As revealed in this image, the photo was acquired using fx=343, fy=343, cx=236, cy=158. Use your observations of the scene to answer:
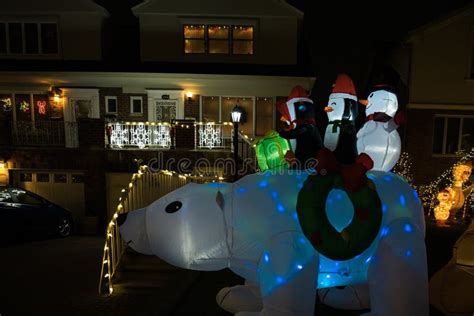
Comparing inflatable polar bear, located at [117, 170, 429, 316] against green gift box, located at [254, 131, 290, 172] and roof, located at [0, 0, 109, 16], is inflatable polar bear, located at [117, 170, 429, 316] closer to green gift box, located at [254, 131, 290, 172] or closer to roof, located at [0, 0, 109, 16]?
green gift box, located at [254, 131, 290, 172]

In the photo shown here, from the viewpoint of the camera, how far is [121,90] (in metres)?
12.9

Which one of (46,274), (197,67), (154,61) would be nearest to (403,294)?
(46,274)

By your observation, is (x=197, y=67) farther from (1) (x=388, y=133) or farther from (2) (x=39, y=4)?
→ (1) (x=388, y=133)

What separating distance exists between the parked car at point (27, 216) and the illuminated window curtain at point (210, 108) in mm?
5935

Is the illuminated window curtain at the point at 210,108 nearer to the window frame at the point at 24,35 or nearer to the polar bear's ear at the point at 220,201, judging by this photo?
the window frame at the point at 24,35

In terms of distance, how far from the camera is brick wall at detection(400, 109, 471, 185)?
11930 mm

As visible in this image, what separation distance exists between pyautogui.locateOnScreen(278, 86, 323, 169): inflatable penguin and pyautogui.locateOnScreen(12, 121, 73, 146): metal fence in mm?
10179

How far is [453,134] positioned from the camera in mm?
12125

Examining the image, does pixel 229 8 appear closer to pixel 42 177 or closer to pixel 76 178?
pixel 76 178

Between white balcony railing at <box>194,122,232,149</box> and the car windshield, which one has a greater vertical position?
white balcony railing at <box>194,122,232,149</box>

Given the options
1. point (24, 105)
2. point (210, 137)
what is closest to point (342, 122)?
point (210, 137)

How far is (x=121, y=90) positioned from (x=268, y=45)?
5.71m

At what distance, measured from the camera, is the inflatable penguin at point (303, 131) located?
3.65 m

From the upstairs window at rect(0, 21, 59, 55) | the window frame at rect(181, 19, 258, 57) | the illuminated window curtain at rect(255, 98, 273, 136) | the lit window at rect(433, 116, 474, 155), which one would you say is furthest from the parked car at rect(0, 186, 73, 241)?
the lit window at rect(433, 116, 474, 155)
